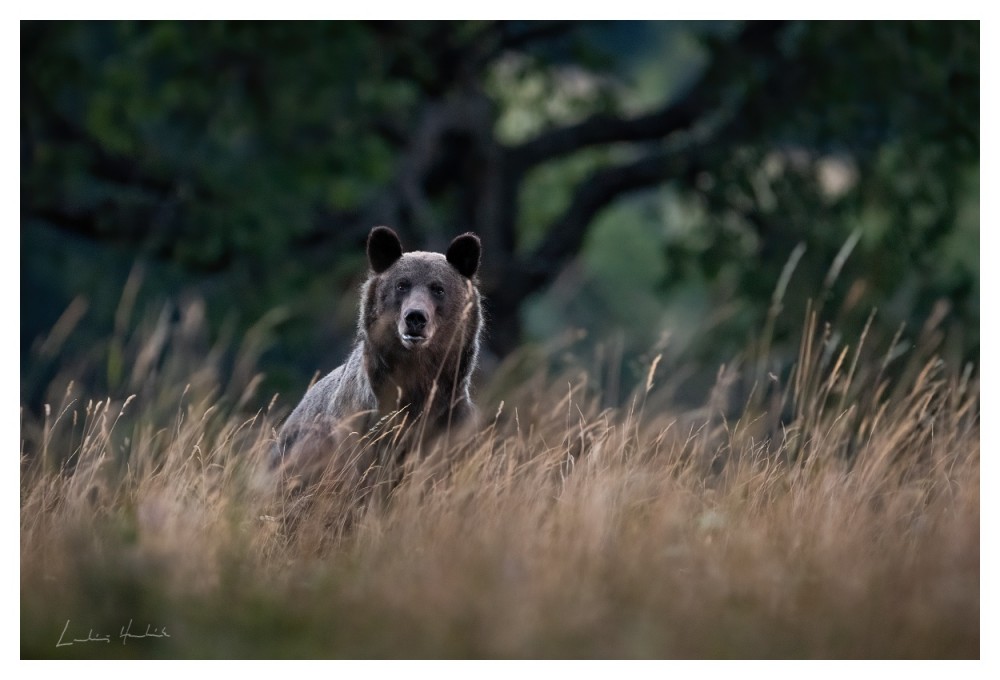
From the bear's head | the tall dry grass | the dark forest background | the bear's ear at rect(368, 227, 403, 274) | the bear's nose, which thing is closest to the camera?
the tall dry grass

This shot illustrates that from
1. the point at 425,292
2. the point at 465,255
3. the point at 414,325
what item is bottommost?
the point at 414,325

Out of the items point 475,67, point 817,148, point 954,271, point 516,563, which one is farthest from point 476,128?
point 516,563

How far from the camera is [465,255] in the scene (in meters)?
6.61

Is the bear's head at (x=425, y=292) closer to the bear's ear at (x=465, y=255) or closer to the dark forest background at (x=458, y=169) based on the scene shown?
the bear's ear at (x=465, y=255)

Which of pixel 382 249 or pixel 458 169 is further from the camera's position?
pixel 458 169

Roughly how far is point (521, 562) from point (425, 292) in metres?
1.98

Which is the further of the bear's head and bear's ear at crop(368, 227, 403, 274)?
bear's ear at crop(368, 227, 403, 274)

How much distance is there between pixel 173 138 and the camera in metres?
15.4

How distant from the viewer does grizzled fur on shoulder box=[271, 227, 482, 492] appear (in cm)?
627

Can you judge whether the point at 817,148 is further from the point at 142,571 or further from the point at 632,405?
the point at 142,571

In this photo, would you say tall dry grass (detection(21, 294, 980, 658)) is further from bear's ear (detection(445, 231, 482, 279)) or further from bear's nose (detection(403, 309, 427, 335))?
bear's ear (detection(445, 231, 482, 279))
